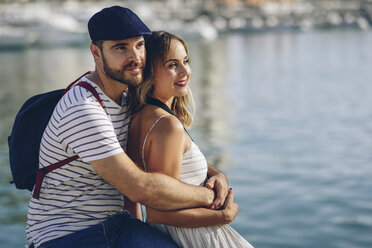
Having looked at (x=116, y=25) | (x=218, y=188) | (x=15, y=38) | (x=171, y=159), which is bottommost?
(x=218, y=188)

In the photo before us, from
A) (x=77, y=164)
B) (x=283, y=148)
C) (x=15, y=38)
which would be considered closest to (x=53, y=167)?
(x=77, y=164)

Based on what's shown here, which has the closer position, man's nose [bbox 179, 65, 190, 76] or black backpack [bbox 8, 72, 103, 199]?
black backpack [bbox 8, 72, 103, 199]

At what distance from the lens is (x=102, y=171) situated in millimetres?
2656

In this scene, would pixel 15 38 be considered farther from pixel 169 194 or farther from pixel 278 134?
pixel 169 194

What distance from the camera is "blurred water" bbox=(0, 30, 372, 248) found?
7.82 metres

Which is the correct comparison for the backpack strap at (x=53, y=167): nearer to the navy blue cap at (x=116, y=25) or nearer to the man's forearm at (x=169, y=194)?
the navy blue cap at (x=116, y=25)

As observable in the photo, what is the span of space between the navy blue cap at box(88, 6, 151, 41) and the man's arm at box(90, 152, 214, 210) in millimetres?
604

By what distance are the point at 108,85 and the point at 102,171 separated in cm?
50

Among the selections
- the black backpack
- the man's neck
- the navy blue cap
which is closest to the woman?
the man's neck

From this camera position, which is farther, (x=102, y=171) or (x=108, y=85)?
(x=108, y=85)

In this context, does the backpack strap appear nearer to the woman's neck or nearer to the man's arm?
the man's arm

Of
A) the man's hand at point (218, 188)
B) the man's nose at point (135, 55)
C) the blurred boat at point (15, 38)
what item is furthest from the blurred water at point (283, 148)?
the blurred boat at point (15, 38)

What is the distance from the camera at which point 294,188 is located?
30.9 feet

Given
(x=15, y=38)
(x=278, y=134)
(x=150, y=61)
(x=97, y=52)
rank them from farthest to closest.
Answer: (x=15, y=38)
(x=278, y=134)
(x=150, y=61)
(x=97, y=52)
